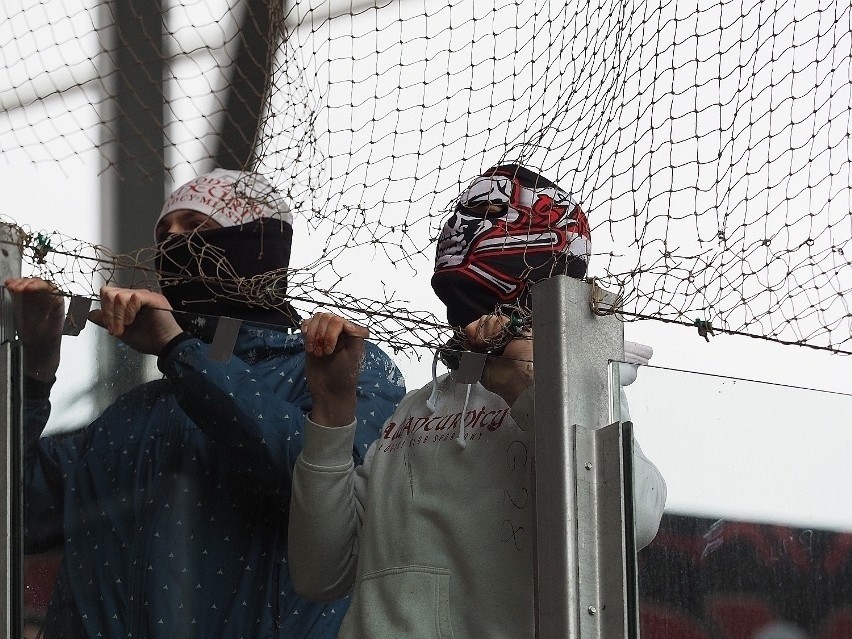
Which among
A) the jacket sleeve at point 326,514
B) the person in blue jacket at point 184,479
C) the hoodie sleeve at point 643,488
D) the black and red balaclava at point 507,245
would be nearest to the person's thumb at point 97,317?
the person in blue jacket at point 184,479

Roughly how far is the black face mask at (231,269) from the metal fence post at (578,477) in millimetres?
445

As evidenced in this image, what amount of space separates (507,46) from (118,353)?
785mm

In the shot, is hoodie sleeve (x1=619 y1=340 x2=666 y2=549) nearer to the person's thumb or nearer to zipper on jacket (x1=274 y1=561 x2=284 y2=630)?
zipper on jacket (x1=274 y1=561 x2=284 y2=630)

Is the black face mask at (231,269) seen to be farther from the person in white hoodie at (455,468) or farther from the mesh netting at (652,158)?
the person in white hoodie at (455,468)

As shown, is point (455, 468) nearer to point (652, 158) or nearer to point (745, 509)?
point (745, 509)

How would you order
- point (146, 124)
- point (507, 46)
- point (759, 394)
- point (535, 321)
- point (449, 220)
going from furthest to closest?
point (146, 124) → point (507, 46) → point (449, 220) → point (759, 394) → point (535, 321)

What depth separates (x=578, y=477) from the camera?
1.15m

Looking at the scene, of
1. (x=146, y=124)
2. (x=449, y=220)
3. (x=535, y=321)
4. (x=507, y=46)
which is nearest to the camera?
(x=535, y=321)

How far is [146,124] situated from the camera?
3.41m

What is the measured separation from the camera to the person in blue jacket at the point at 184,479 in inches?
52.9

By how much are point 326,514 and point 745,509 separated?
417mm

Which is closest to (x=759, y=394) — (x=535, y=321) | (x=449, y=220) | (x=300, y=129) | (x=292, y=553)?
(x=535, y=321)

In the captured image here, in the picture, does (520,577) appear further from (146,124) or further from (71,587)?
(146,124)

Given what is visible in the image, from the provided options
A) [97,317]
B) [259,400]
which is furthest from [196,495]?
[97,317]
